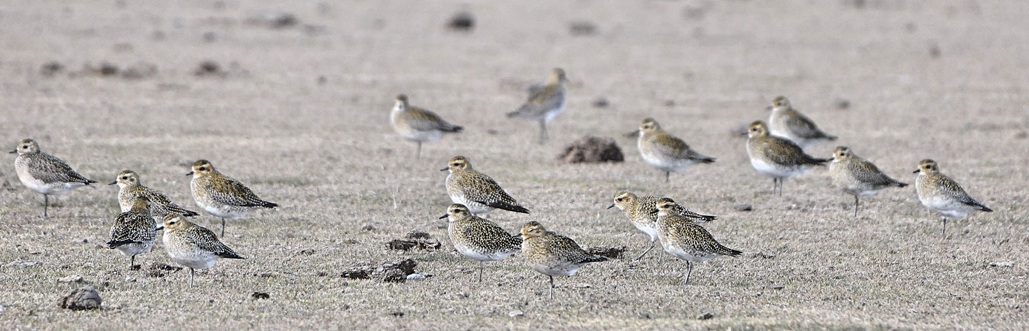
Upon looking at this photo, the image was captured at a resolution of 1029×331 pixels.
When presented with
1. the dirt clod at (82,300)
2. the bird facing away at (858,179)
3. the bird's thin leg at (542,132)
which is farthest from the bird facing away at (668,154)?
the dirt clod at (82,300)

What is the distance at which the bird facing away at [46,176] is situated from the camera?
13016 mm

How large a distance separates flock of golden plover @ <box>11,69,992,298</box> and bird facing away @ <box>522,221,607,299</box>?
1 cm

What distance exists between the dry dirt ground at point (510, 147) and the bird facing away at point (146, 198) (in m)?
0.48

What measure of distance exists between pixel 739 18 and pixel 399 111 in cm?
1929

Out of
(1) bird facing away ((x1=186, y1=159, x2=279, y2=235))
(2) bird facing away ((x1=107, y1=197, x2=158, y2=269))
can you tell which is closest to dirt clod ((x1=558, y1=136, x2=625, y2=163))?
(1) bird facing away ((x1=186, y1=159, x2=279, y2=235))

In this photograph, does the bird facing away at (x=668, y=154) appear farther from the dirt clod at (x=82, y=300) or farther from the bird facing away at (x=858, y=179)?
the dirt clod at (x=82, y=300)

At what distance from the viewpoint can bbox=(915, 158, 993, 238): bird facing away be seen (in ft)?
42.7

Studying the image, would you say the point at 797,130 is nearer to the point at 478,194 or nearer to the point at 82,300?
the point at 478,194

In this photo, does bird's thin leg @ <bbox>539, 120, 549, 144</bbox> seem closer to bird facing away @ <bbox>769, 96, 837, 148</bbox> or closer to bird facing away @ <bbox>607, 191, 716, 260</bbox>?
bird facing away @ <bbox>769, 96, 837, 148</bbox>

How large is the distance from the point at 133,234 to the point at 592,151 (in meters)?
7.58

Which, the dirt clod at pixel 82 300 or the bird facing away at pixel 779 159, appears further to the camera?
the bird facing away at pixel 779 159

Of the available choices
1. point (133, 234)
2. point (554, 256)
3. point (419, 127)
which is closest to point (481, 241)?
point (554, 256)

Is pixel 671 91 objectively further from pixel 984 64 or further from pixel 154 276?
pixel 154 276

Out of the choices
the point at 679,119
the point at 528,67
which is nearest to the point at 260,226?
the point at 679,119
